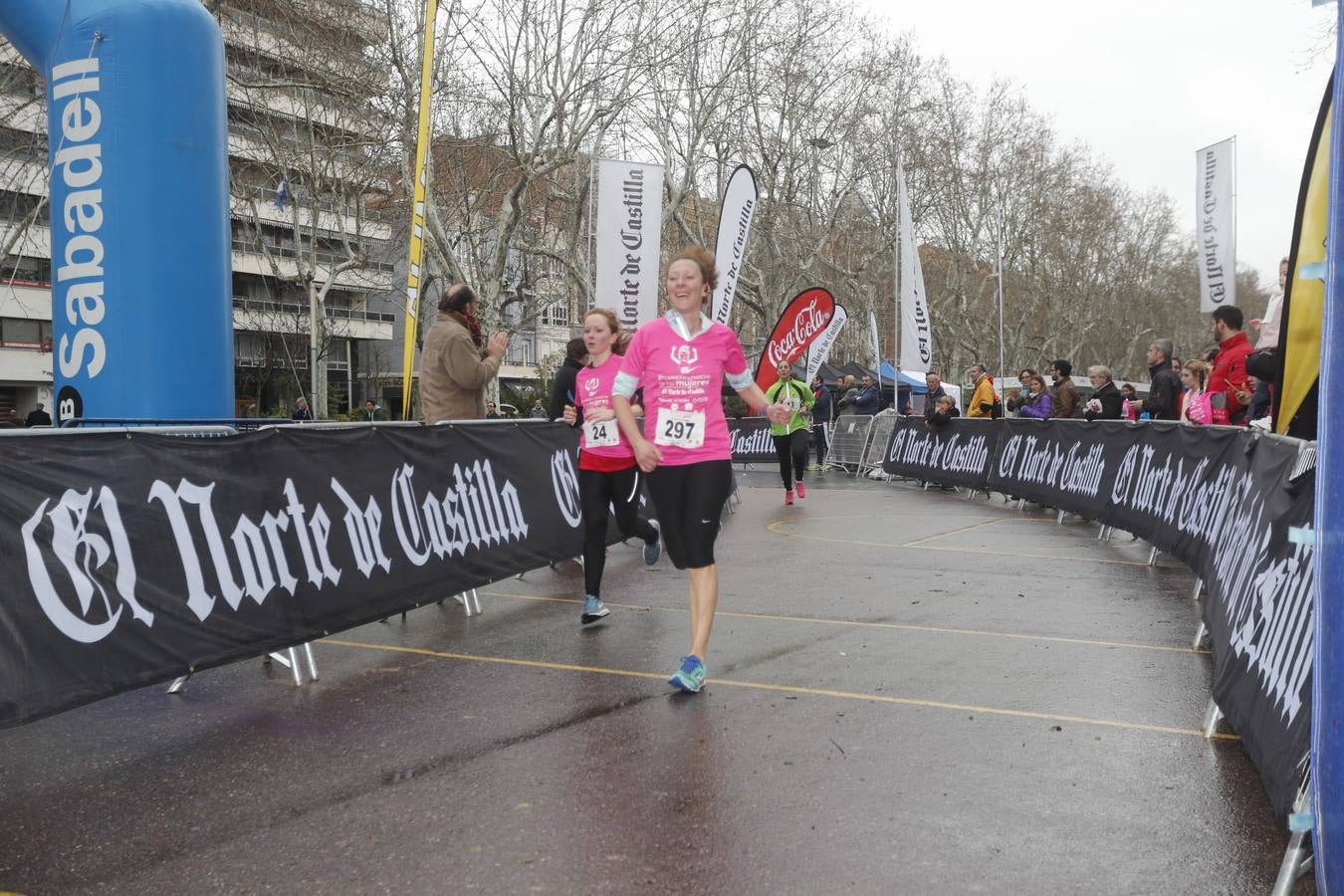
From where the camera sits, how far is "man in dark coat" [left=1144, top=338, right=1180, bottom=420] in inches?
573

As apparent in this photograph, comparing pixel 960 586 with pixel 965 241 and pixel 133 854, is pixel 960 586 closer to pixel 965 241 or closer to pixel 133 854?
pixel 133 854

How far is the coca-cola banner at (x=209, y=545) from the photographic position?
4270 mm

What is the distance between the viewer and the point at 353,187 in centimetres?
3241

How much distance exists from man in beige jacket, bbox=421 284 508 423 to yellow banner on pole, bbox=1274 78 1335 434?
495 cm

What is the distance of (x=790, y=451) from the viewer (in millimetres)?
16547

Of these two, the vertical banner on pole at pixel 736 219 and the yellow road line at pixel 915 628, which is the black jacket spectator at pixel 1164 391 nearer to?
the vertical banner on pole at pixel 736 219

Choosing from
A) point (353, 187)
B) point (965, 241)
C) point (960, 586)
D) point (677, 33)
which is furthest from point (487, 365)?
point (965, 241)

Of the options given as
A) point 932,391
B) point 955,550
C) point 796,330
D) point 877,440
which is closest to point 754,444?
point 877,440

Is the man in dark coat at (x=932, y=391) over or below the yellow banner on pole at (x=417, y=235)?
below

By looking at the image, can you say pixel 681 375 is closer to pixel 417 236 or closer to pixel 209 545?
pixel 209 545

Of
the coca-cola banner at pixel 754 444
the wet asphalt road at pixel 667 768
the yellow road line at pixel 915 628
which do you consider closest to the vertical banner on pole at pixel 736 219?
the coca-cola banner at pixel 754 444

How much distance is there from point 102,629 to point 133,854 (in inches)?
50.7

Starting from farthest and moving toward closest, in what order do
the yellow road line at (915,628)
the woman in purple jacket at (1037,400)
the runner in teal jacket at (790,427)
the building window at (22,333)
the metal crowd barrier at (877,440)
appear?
the building window at (22,333) → the metal crowd barrier at (877,440) → the woman in purple jacket at (1037,400) → the runner in teal jacket at (790,427) → the yellow road line at (915,628)

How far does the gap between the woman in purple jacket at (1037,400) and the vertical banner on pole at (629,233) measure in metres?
6.63
